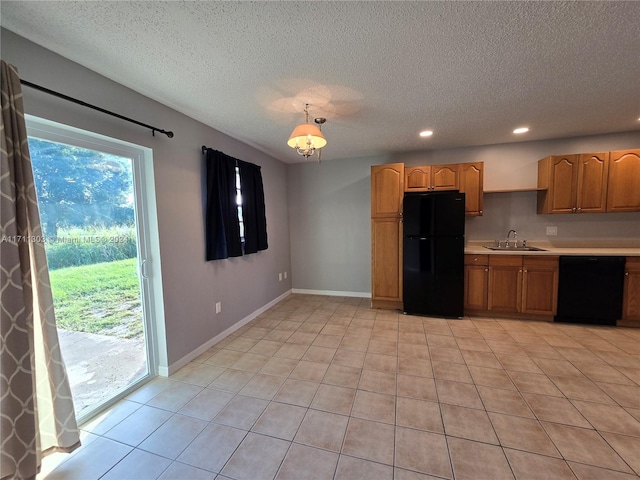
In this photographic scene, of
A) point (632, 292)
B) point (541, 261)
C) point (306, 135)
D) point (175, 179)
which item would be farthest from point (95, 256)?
point (632, 292)

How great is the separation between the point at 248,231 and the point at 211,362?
1.61 meters

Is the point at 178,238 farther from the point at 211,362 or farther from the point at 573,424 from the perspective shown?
the point at 573,424

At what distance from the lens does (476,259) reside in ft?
11.8

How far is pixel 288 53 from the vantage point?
1688mm

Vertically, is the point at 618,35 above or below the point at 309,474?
above

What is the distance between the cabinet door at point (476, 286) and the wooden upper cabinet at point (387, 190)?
49.7 inches

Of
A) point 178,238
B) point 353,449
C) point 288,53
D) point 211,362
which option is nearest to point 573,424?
point 353,449

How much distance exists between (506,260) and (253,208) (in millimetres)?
3466

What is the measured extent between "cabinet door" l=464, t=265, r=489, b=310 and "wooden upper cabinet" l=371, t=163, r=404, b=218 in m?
1.26

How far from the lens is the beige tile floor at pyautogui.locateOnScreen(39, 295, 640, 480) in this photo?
58.0 inches

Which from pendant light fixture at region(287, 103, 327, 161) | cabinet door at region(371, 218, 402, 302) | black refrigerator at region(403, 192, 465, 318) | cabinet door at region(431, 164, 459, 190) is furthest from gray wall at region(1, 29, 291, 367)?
cabinet door at region(431, 164, 459, 190)

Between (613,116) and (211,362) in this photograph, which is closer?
(211,362)

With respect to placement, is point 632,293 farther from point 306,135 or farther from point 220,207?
point 220,207

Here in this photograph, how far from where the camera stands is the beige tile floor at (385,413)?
147 centimetres
